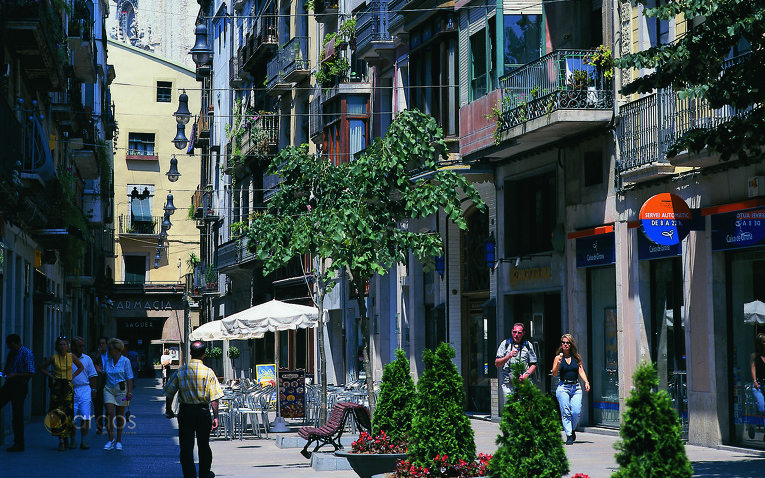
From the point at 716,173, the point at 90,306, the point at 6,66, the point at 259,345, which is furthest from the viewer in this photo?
the point at 90,306

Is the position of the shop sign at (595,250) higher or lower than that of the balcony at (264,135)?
lower

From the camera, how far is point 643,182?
63.2 ft

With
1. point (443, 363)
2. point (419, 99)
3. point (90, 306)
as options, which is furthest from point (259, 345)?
point (443, 363)

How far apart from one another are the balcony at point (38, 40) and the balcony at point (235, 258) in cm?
2119

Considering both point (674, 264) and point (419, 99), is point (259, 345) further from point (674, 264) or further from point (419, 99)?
point (674, 264)

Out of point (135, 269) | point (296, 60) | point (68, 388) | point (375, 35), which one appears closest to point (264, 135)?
point (296, 60)

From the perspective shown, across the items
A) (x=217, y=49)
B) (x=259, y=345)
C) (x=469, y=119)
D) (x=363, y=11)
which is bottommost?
(x=259, y=345)

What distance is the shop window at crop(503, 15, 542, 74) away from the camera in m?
23.2

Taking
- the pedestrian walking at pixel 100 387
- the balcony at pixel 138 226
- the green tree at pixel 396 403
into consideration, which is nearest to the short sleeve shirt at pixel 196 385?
the green tree at pixel 396 403

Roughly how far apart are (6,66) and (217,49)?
150 feet

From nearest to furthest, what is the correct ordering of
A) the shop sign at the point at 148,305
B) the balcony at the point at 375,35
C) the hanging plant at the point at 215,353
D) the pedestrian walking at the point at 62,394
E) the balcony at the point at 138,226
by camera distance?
1. the pedestrian walking at the point at 62,394
2. the balcony at the point at 375,35
3. the hanging plant at the point at 215,353
4. the balcony at the point at 138,226
5. the shop sign at the point at 148,305

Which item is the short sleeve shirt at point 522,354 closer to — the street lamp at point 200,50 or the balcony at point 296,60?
the street lamp at point 200,50

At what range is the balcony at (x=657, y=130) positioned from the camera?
17172 millimetres

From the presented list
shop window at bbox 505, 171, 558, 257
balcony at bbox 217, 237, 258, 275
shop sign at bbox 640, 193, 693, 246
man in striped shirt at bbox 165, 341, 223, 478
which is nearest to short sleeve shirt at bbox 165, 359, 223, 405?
man in striped shirt at bbox 165, 341, 223, 478
